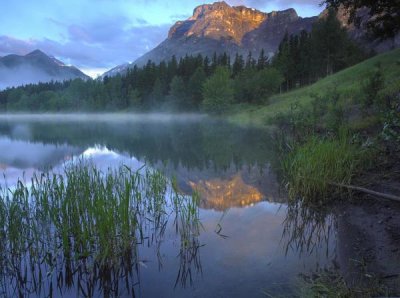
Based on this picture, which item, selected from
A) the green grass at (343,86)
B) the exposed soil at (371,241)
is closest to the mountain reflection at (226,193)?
the exposed soil at (371,241)

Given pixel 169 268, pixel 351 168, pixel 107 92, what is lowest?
pixel 169 268

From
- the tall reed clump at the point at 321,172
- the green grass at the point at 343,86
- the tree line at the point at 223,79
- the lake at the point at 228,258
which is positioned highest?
the tree line at the point at 223,79

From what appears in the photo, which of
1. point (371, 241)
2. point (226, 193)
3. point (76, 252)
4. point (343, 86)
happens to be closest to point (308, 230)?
point (371, 241)

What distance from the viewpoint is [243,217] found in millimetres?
10844

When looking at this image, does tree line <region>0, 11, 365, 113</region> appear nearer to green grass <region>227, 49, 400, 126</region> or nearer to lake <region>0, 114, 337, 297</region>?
green grass <region>227, 49, 400, 126</region>

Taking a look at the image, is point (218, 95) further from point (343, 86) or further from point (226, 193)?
point (226, 193)

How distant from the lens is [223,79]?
81.6 metres

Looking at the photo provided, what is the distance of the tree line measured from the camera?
250 ft

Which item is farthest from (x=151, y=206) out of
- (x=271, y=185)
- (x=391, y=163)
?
(x=391, y=163)

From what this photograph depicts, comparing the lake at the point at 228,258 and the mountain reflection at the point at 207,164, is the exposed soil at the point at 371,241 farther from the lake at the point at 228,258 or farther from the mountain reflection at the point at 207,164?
the mountain reflection at the point at 207,164

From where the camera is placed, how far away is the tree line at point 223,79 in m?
76.1

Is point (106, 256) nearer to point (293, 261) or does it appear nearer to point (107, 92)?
point (293, 261)

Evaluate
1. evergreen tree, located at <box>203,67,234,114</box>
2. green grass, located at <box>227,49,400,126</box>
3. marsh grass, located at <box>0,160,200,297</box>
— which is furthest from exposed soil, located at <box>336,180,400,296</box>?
evergreen tree, located at <box>203,67,234,114</box>

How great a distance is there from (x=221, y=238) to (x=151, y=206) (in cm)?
308
